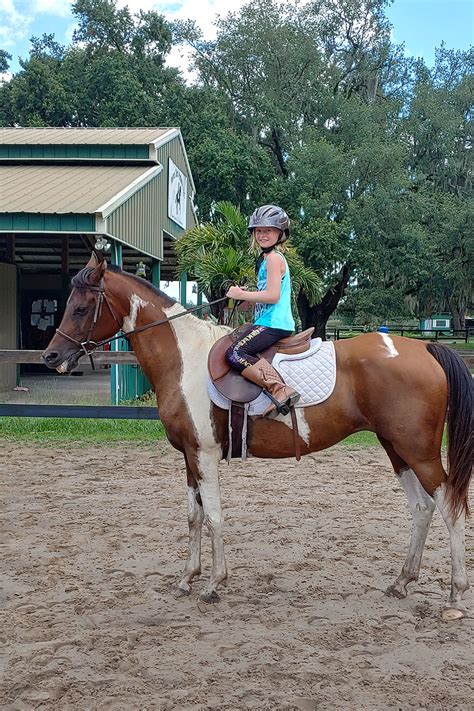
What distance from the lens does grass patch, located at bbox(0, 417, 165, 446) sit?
9211mm

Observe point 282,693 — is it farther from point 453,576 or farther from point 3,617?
point 3,617

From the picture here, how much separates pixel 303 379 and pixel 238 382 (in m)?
0.41

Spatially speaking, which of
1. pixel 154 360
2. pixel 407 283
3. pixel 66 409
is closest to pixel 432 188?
pixel 407 283

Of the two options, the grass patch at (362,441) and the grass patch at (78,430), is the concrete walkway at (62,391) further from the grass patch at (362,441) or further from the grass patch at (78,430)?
the grass patch at (362,441)

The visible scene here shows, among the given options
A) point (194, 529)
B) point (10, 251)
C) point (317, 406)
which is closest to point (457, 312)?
point (10, 251)

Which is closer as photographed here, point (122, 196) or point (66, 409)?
point (66, 409)

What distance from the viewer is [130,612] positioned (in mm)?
3729

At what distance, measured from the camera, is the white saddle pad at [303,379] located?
390 centimetres

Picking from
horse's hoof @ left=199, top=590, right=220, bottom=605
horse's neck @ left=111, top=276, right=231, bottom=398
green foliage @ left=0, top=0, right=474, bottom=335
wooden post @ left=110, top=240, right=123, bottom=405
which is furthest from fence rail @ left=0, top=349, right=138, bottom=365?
green foliage @ left=0, top=0, right=474, bottom=335

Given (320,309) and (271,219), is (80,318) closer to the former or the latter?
(271,219)

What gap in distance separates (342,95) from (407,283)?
11121 millimetres

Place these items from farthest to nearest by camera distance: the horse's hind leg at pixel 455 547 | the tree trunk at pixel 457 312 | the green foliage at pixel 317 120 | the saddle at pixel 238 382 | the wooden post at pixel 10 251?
the tree trunk at pixel 457 312
the green foliage at pixel 317 120
the wooden post at pixel 10 251
the saddle at pixel 238 382
the horse's hind leg at pixel 455 547

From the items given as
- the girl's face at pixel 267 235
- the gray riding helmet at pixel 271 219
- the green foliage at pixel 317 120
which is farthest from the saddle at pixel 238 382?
the green foliage at pixel 317 120

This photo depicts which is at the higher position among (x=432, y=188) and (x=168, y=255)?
(x=432, y=188)
